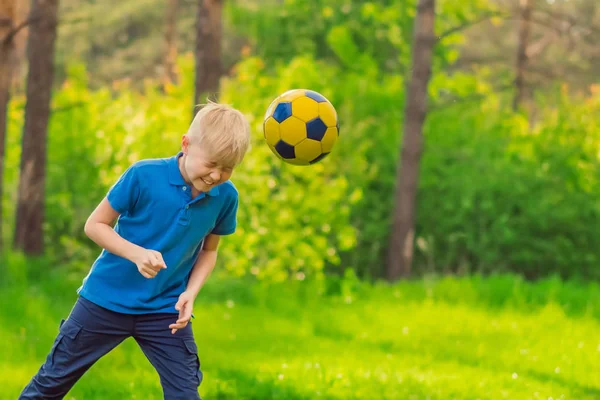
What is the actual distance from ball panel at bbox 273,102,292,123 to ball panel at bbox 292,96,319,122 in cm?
3

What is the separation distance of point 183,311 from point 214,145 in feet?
2.38

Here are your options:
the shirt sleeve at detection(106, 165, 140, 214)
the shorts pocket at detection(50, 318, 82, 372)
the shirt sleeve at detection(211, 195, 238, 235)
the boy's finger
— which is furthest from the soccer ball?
the shorts pocket at detection(50, 318, 82, 372)

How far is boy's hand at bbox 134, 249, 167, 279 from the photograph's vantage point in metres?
3.13

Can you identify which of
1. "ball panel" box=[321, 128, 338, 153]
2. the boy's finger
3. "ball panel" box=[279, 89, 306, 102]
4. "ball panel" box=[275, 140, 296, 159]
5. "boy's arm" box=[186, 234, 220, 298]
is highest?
"ball panel" box=[279, 89, 306, 102]

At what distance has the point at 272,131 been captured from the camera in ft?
14.5

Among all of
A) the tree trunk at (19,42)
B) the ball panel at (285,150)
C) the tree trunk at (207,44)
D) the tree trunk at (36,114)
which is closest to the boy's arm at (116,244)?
the ball panel at (285,150)

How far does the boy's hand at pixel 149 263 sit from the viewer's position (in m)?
3.13

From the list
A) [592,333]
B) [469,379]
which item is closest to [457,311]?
[592,333]

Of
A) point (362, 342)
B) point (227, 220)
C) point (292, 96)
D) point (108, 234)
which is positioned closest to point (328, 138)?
point (292, 96)

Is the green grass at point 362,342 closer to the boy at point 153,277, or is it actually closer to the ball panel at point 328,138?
the boy at point 153,277

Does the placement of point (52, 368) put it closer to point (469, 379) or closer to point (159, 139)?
point (469, 379)

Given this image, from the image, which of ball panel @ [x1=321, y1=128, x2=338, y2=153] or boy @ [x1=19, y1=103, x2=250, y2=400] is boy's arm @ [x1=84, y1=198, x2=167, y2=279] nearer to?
boy @ [x1=19, y1=103, x2=250, y2=400]

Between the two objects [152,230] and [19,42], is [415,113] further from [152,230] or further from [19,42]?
[19,42]

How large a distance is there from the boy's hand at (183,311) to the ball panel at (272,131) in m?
1.23
